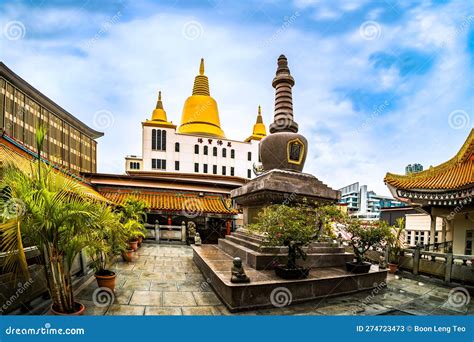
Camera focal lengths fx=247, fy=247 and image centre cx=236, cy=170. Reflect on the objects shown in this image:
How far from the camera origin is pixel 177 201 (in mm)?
18734

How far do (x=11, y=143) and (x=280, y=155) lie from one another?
10.5m

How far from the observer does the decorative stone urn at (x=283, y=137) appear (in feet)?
37.9

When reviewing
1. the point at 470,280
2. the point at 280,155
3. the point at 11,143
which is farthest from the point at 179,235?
the point at 470,280

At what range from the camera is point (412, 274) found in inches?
423

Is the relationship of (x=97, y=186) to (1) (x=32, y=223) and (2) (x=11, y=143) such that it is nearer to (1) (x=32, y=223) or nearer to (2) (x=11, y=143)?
(2) (x=11, y=143)

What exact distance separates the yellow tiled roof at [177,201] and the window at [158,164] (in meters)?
→ 19.1

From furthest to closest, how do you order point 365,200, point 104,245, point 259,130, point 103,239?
point 365,200, point 259,130, point 103,239, point 104,245

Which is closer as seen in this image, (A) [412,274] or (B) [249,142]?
(A) [412,274]

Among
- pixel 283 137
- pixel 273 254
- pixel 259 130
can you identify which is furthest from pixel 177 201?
pixel 259 130

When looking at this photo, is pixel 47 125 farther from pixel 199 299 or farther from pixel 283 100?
pixel 199 299

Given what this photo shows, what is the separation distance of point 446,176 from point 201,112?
34153 mm

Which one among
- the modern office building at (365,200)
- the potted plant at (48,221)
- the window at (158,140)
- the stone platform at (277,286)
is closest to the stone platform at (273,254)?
the stone platform at (277,286)

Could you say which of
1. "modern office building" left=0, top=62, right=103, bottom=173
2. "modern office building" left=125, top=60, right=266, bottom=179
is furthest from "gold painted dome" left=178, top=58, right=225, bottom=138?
"modern office building" left=0, top=62, right=103, bottom=173

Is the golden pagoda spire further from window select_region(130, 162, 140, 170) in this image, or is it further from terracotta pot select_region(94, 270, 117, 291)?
terracotta pot select_region(94, 270, 117, 291)
